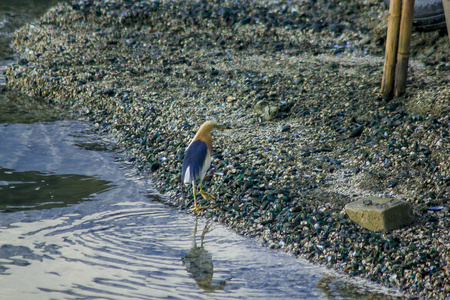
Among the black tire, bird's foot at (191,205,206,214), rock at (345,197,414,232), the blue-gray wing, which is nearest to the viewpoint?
rock at (345,197,414,232)

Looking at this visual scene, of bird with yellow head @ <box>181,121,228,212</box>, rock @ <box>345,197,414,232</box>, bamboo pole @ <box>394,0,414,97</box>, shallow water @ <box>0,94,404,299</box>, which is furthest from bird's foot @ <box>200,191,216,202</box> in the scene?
bamboo pole @ <box>394,0,414,97</box>

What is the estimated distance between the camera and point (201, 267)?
5.05m

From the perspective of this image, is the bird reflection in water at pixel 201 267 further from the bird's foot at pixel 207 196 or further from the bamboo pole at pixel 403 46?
the bamboo pole at pixel 403 46

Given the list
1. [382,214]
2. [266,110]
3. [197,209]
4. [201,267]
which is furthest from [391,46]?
[201,267]

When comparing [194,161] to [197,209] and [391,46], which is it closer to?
[197,209]

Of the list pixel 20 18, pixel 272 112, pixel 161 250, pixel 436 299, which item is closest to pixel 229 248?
pixel 161 250

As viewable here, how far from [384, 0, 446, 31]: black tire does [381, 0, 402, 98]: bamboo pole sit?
2136mm

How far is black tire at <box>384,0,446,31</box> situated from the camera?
28.2ft

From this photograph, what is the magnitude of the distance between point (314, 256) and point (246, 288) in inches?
34.1

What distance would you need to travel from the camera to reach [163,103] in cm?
869

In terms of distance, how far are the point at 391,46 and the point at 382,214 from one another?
302 centimetres

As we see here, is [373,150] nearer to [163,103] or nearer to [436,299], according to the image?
[436,299]

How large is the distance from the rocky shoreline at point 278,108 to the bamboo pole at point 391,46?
0.76 ft

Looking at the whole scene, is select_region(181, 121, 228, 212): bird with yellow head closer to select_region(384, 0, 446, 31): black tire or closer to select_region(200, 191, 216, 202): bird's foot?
select_region(200, 191, 216, 202): bird's foot
